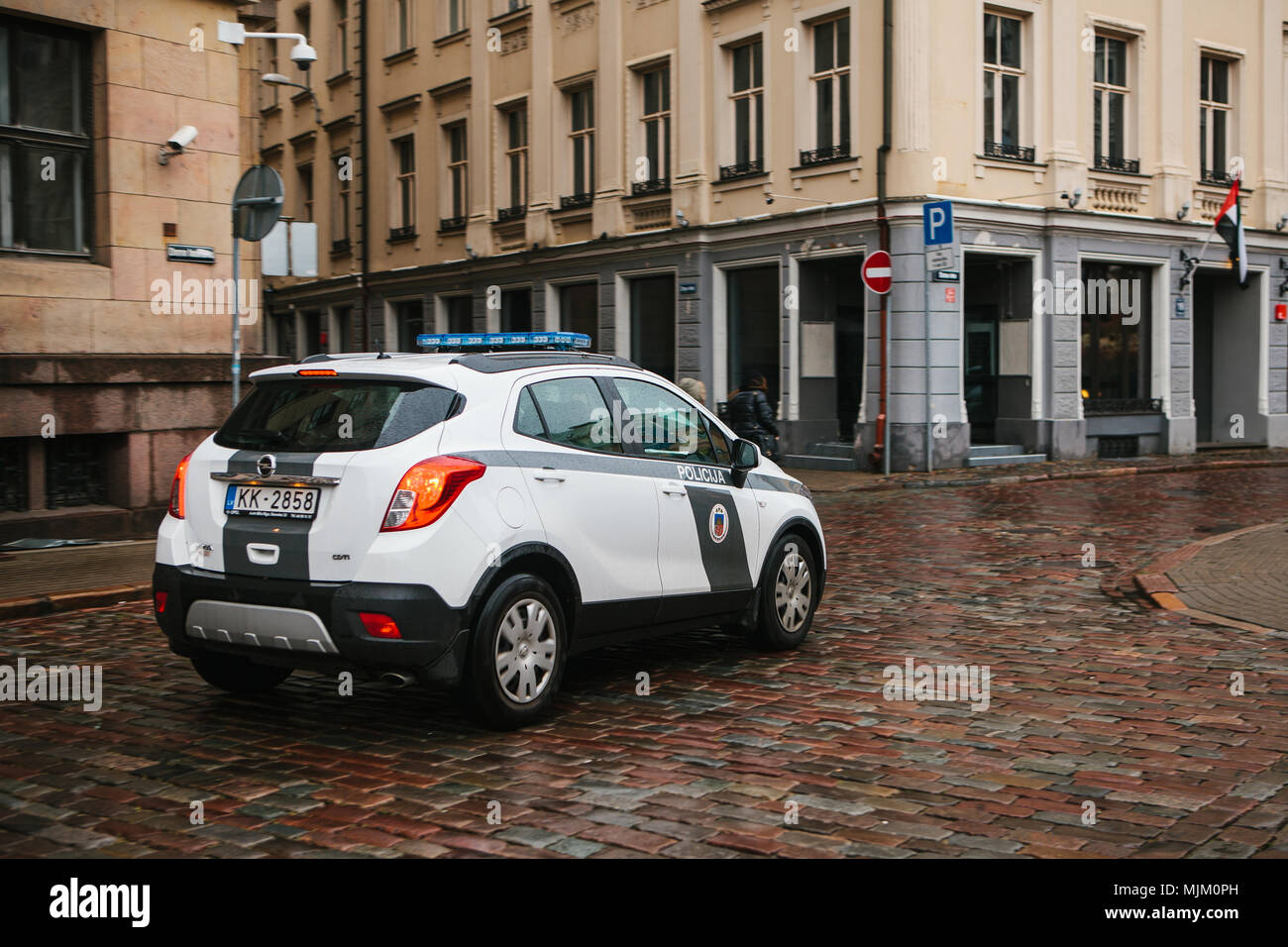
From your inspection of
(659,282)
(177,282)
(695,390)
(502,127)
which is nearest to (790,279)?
(659,282)

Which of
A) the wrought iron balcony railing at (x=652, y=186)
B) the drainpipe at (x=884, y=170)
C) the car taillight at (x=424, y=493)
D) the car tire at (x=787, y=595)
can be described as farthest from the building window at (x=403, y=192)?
the car taillight at (x=424, y=493)

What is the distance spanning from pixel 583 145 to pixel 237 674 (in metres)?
23.3

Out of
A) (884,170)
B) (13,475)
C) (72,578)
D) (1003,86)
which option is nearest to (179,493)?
(72,578)

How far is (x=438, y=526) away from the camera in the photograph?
584cm

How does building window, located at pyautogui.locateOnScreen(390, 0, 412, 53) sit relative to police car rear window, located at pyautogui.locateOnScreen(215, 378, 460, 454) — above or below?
above

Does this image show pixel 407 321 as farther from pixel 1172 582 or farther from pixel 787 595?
pixel 787 595

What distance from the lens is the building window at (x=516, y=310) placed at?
101 feet

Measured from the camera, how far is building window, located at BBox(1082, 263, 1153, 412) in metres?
24.6

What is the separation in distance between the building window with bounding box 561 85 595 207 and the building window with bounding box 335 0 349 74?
9862 millimetres

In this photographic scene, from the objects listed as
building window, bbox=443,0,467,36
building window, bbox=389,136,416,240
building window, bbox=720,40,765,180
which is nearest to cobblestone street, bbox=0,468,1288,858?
building window, bbox=720,40,765,180

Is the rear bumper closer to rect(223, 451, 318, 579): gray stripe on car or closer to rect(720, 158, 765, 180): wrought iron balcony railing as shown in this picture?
rect(223, 451, 318, 579): gray stripe on car

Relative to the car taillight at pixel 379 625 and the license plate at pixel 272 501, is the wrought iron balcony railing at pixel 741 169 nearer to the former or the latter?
the license plate at pixel 272 501

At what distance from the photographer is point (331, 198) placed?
122 ft
